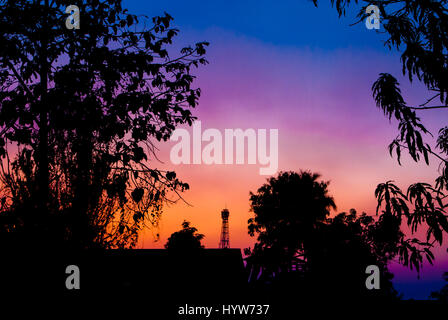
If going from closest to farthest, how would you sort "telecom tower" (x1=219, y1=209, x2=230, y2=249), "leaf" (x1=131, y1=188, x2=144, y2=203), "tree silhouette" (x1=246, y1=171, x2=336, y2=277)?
1. "leaf" (x1=131, y1=188, x2=144, y2=203)
2. "tree silhouette" (x1=246, y1=171, x2=336, y2=277)
3. "telecom tower" (x1=219, y1=209, x2=230, y2=249)

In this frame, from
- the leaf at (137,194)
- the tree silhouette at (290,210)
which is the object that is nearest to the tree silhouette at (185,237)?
the tree silhouette at (290,210)

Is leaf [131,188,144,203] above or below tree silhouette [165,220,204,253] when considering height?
above

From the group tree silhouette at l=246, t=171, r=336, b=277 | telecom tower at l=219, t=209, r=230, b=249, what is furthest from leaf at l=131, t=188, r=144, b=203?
telecom tower at l=219, t=209, r=230, b=249

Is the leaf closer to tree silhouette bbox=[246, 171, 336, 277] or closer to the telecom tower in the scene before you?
tree silhouette bbox=[246, 171, 336, 277]

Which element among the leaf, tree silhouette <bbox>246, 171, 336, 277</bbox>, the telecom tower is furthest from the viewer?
the telecom tower

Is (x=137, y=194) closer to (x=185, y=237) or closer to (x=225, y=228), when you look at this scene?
(x=185, y=237)

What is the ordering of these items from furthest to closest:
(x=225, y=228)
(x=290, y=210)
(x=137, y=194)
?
(x=225, y=228) → (x=290, y=210) → (x=137, y=194)

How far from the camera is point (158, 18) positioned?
36.5ft

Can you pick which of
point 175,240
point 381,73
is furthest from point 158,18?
point 175,240

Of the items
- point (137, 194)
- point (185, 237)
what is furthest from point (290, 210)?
point (137, 194)

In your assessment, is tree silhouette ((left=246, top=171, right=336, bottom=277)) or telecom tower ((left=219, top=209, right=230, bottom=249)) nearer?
tree silhouette ((left=246, top=171, right=336, bottom=277))

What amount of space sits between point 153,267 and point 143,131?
16.4ft

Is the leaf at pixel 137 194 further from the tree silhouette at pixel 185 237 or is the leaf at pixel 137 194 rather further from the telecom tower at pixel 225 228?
the telecom tower at pixel 225 228
